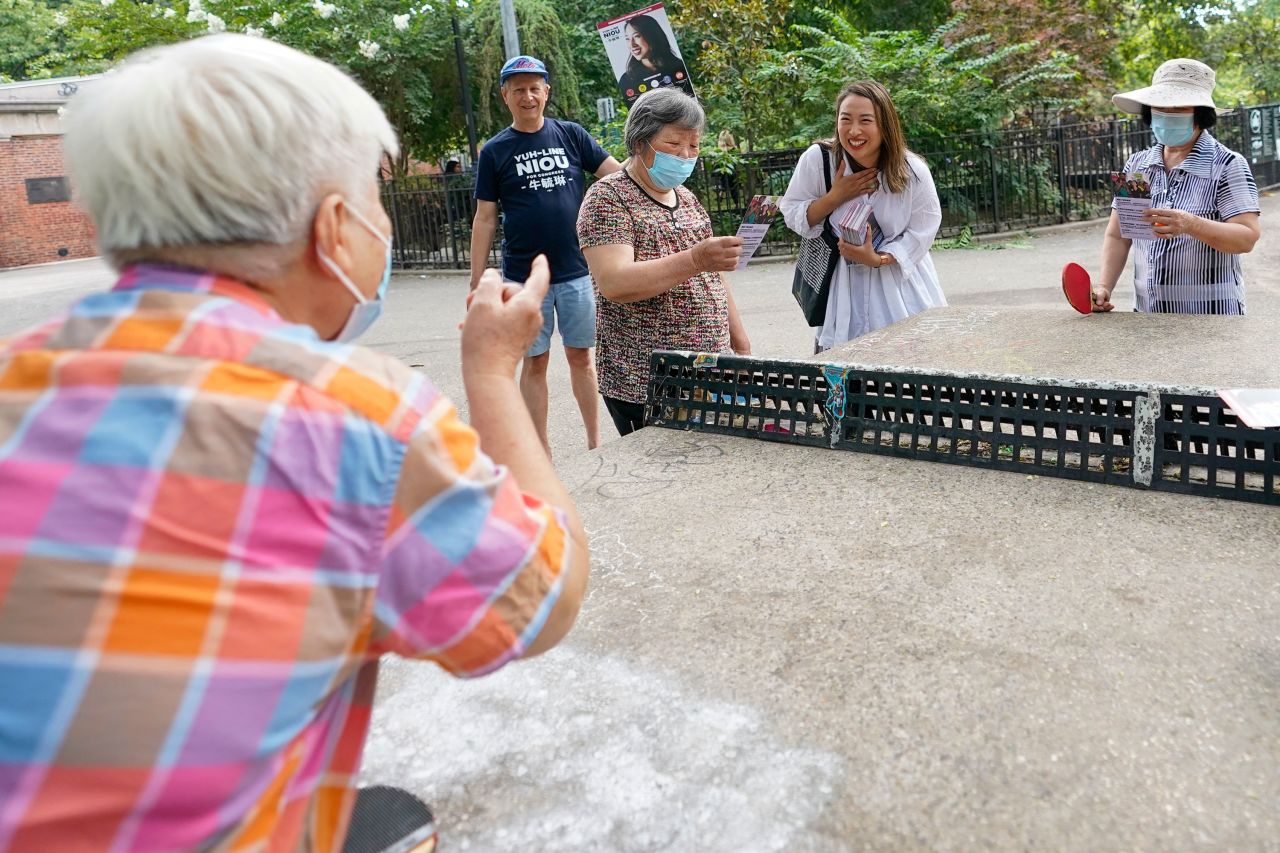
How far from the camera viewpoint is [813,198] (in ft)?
13.7

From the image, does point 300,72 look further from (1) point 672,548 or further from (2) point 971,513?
(2) point 971,513

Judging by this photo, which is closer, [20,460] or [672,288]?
[20,460]

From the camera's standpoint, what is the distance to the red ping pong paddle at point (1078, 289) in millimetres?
4238

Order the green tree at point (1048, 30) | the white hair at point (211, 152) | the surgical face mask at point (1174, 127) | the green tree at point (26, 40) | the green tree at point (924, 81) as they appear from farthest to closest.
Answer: the green tree at point (26, 40) → the green tree at point (1048, 30) → the green tree at point (924, 81) → the surgical face mask at point (1174, 127) → the white hair at point (211, 152)

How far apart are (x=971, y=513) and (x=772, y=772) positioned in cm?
117

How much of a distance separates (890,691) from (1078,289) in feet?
9.87

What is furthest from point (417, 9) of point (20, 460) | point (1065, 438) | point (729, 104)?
point (20, 460)

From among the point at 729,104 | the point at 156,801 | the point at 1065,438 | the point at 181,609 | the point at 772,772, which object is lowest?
the point at 772,772

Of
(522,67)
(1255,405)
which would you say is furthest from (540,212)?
(1255,405)

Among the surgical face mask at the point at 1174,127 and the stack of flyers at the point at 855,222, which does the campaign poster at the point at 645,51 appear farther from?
the surgical face mask at the point at 1174,127

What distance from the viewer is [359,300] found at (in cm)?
125

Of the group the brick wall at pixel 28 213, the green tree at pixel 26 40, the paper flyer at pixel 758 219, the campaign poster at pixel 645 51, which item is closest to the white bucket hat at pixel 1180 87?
the paper flyer at pixel 758 219

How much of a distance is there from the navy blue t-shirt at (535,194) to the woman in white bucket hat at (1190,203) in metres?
2.51

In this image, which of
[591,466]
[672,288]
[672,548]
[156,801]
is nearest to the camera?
[156,801]
